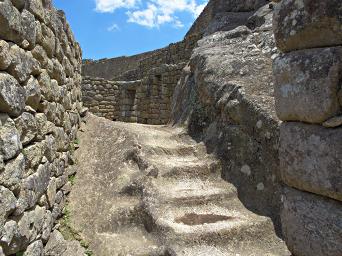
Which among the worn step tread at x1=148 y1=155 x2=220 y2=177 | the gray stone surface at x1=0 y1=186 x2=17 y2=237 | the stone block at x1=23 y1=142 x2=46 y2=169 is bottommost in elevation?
the worn step tread at x1=148 y1=155 x2=220 y2=177

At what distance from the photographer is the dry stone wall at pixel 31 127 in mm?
2449

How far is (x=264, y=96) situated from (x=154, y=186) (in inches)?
71.0

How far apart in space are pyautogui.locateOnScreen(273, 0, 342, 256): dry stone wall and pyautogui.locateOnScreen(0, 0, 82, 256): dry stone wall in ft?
6.09

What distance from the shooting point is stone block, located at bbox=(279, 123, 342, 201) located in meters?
1.74

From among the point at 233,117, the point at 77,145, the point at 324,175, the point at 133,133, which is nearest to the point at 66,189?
the point at 77,145

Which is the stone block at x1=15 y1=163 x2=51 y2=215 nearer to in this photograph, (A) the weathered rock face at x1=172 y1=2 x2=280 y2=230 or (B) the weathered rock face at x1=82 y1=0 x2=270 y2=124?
(A) the weathered rock face at x1=172 y1=2 x2=280 y2=230

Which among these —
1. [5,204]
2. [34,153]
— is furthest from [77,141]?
[5,204]

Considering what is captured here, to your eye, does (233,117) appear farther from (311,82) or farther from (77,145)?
(311,82)

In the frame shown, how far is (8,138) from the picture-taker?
2.45 meters

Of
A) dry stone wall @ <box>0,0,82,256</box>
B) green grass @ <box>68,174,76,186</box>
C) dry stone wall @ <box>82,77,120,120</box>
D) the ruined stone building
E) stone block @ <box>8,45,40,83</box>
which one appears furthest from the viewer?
dry stone wall @ <box>82,77,120,120</box>

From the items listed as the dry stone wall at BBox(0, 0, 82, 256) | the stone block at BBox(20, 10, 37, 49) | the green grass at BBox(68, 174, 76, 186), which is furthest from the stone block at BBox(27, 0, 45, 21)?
the green grass at BBox(68, 174, 76, 186)

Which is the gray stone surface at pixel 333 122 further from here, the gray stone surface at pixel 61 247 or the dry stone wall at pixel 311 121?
the gray stone surface at pixel 61 247

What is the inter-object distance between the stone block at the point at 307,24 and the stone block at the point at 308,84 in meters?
0.05

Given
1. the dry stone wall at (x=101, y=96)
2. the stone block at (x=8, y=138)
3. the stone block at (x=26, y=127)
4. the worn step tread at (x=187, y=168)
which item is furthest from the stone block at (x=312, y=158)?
the dry stone wall at (x=101, y=96)
